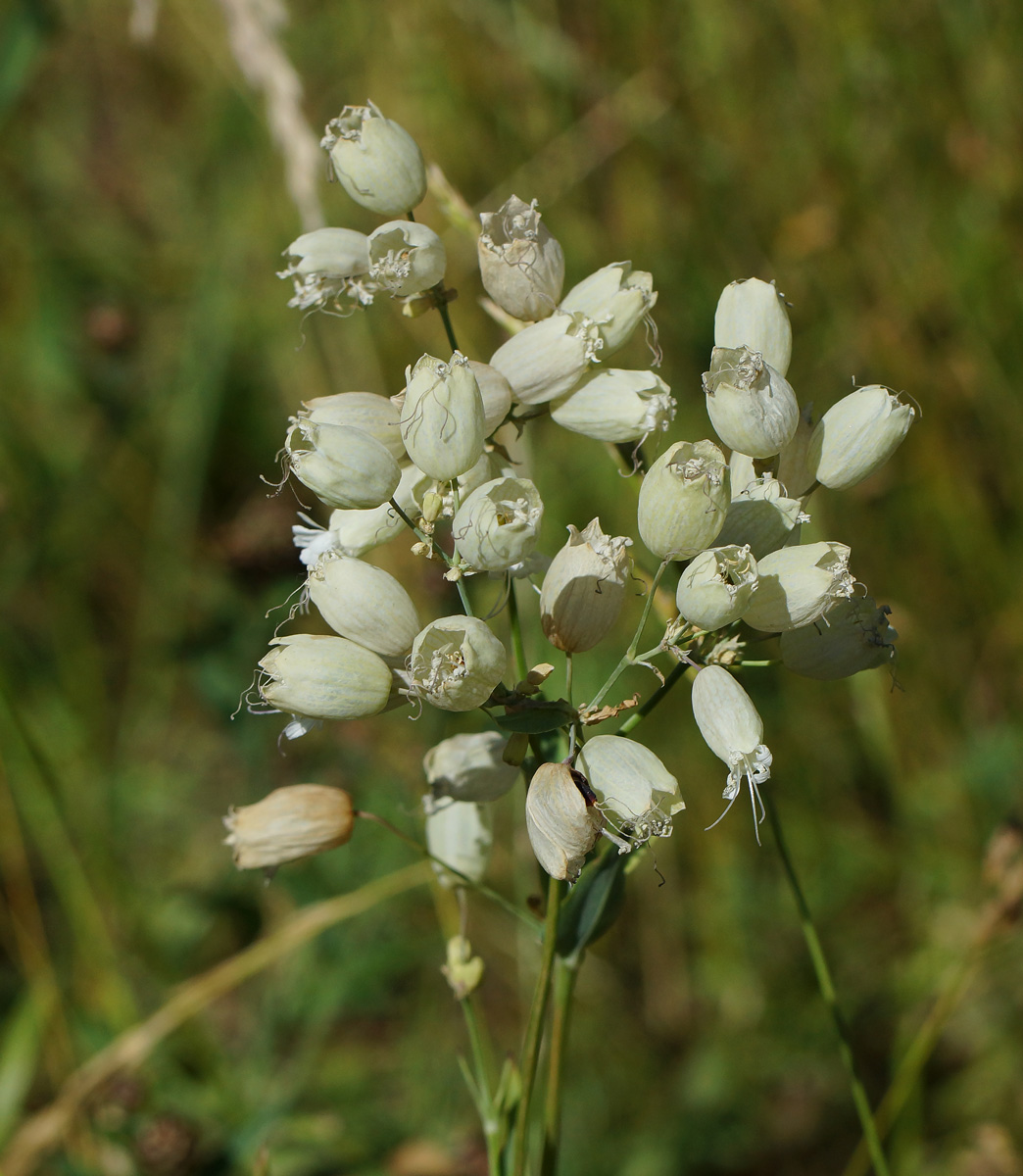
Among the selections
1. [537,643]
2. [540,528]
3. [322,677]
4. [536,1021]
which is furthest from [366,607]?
[537,643]

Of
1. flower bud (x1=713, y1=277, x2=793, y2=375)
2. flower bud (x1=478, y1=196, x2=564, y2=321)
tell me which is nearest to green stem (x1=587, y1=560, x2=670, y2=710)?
flower bud (x1=713, y1=277, x2=793, y2=375)

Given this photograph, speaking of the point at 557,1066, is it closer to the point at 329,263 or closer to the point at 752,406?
the point at 752,406

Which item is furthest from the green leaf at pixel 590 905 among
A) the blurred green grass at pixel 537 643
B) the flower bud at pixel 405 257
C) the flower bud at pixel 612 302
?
the blurred green grass at pixel 537 643

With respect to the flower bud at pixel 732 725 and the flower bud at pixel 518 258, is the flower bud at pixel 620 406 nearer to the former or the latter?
the flower bud at pixel 518 258

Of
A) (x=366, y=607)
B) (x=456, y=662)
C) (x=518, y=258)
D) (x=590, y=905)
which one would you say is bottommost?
(x=590, y=905)

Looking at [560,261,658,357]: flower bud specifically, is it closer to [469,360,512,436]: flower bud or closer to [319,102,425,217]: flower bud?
[469,360,512,436]: flower bud

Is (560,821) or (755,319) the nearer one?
(560,821)
